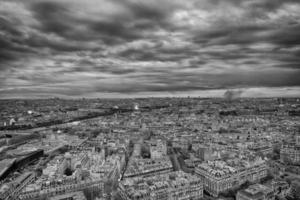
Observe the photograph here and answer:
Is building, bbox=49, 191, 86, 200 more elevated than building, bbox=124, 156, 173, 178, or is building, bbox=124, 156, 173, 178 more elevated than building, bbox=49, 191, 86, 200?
building, bbox=49, 191, 86, 200

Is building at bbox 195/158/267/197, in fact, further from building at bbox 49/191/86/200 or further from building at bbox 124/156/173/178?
building at bbox 49/191/86/200

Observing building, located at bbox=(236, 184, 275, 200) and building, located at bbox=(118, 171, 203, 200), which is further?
building, located at bbox=(118, 171, 203, 200)

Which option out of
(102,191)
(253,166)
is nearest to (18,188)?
(102,191)

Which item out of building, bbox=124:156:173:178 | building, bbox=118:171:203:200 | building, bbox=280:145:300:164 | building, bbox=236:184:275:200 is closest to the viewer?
building, bbox=236:184:275:200

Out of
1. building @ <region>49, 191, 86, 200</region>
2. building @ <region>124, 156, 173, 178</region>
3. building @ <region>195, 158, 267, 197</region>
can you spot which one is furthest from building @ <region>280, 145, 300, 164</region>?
building @ <region>49, 191, 86, 200</region>

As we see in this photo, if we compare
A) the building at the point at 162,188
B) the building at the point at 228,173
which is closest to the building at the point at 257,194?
the building at the point at 228,173

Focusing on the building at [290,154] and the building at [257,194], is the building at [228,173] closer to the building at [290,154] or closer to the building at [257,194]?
the building at [257,194]

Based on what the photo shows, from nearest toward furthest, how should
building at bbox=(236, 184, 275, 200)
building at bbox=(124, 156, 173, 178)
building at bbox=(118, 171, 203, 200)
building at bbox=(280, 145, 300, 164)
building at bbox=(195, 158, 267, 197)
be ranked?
building at bbox=(236, 184, 275, 200)
building at bbox=(118, 171, 203, 200)
building at bbox=(195, 158, 267, 197)
building at bbox=(124, 156, 173, 178)
building at bbox=(280, 145, 300, 164)

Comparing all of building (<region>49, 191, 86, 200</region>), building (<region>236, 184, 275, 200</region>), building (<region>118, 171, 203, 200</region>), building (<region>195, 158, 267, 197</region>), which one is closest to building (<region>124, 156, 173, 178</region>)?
building (<region>118, 171, 203, 200</region>)
